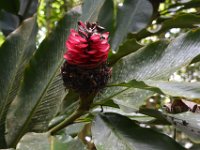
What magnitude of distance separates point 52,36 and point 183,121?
0.37 m

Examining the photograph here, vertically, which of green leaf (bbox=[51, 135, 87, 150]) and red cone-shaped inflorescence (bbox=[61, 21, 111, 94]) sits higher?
red cone-shaped inflorescence (bbox=[61, 21, 111, 94])

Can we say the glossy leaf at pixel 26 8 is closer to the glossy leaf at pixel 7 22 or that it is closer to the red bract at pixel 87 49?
the glossy leaf at pixel 7 22

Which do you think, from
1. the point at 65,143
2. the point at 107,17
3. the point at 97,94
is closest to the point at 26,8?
the point at 107,17

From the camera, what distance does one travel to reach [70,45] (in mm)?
715

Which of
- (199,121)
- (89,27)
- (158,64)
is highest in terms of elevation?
(89,27)

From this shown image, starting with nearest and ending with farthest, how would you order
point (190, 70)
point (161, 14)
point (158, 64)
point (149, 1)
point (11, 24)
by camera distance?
point (158, 64) → point (11, 24) → point (149, 1) → point (161, 14) → point (190, 70)

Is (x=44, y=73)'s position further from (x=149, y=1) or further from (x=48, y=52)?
(x=149, y=1)

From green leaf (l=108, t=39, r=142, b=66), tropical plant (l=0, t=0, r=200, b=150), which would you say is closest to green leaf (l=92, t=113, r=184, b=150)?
tropical plant (l=0, t=0, r=200, b=150)

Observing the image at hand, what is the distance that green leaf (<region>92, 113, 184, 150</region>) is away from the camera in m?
0.69

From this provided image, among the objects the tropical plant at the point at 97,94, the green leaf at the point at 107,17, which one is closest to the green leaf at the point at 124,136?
the tropical plant at the point at 97,94

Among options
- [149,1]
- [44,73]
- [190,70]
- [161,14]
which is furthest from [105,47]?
[190,70]

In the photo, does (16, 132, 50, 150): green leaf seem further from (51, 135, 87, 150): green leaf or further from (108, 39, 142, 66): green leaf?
(108, 39, 142, 66): green leaf

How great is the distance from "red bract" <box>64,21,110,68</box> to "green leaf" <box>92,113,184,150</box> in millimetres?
127

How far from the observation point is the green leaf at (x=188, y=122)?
742 mm
